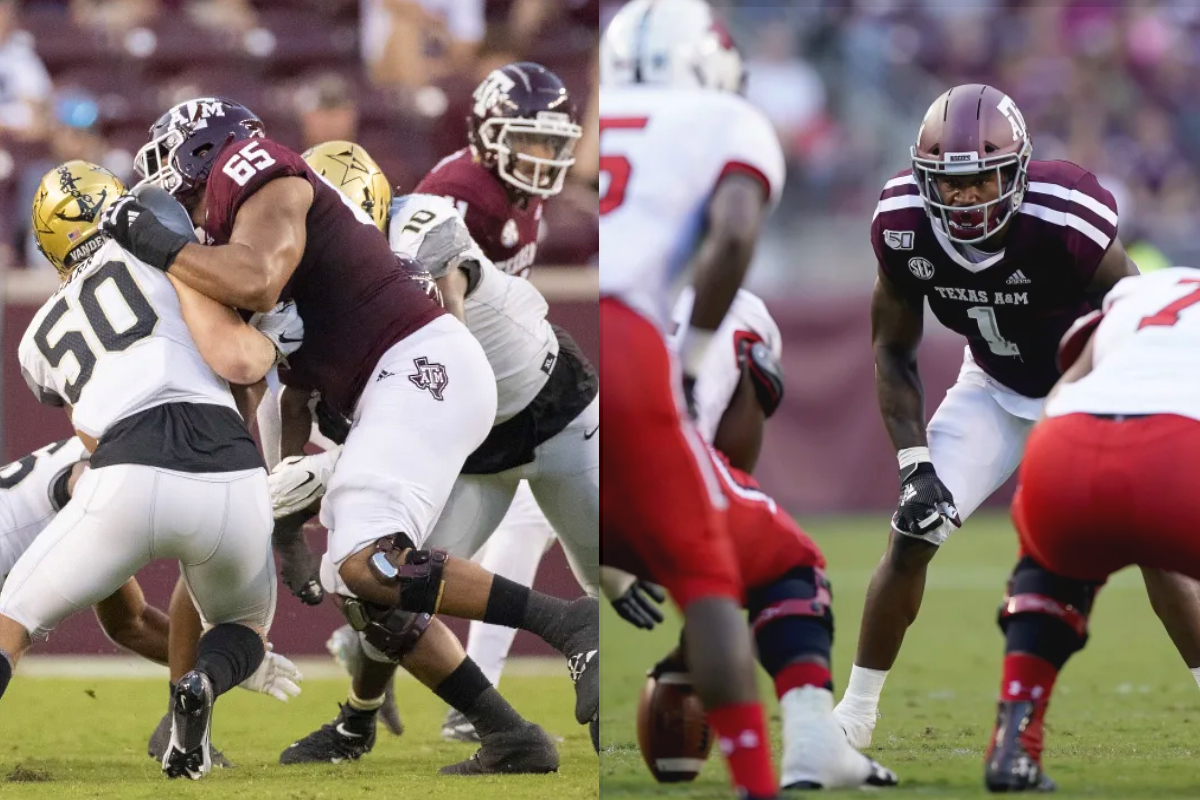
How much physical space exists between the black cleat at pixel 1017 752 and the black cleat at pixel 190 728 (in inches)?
56.1

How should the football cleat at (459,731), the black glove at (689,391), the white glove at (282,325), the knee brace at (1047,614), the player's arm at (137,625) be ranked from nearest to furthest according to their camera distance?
the black glove at (689,391) → the knee brace at (1047,614) → the white glove at (282,325) → the player's arm at (137,625) → the football cleat at (459,731)

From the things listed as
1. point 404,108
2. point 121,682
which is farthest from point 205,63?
point 121,682

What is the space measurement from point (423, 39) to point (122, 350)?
4.29 meters

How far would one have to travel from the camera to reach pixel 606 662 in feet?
15.7

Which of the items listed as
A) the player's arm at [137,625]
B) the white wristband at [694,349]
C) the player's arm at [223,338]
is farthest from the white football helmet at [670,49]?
the player's arm at [137,625]

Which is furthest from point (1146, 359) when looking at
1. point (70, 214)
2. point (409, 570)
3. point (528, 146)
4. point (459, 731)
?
point (70, 214)

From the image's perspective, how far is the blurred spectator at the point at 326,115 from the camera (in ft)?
19.9

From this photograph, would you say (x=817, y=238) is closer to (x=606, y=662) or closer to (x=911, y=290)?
(x=606, y=662)

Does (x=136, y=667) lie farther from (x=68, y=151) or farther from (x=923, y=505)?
(x=68, y=151)

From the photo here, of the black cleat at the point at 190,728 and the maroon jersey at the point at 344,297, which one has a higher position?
the maroon jersey at the point at 344,297

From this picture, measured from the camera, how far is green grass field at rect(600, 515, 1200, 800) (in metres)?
2.95

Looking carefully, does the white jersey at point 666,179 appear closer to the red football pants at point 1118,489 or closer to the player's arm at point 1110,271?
the red football pants at point 1118,489

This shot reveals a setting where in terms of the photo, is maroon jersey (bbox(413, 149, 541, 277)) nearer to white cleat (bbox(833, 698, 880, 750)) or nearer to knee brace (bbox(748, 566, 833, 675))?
white cleat (bbox(833, 698, 880, 750))

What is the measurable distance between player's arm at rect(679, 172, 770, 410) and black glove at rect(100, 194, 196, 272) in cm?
106
